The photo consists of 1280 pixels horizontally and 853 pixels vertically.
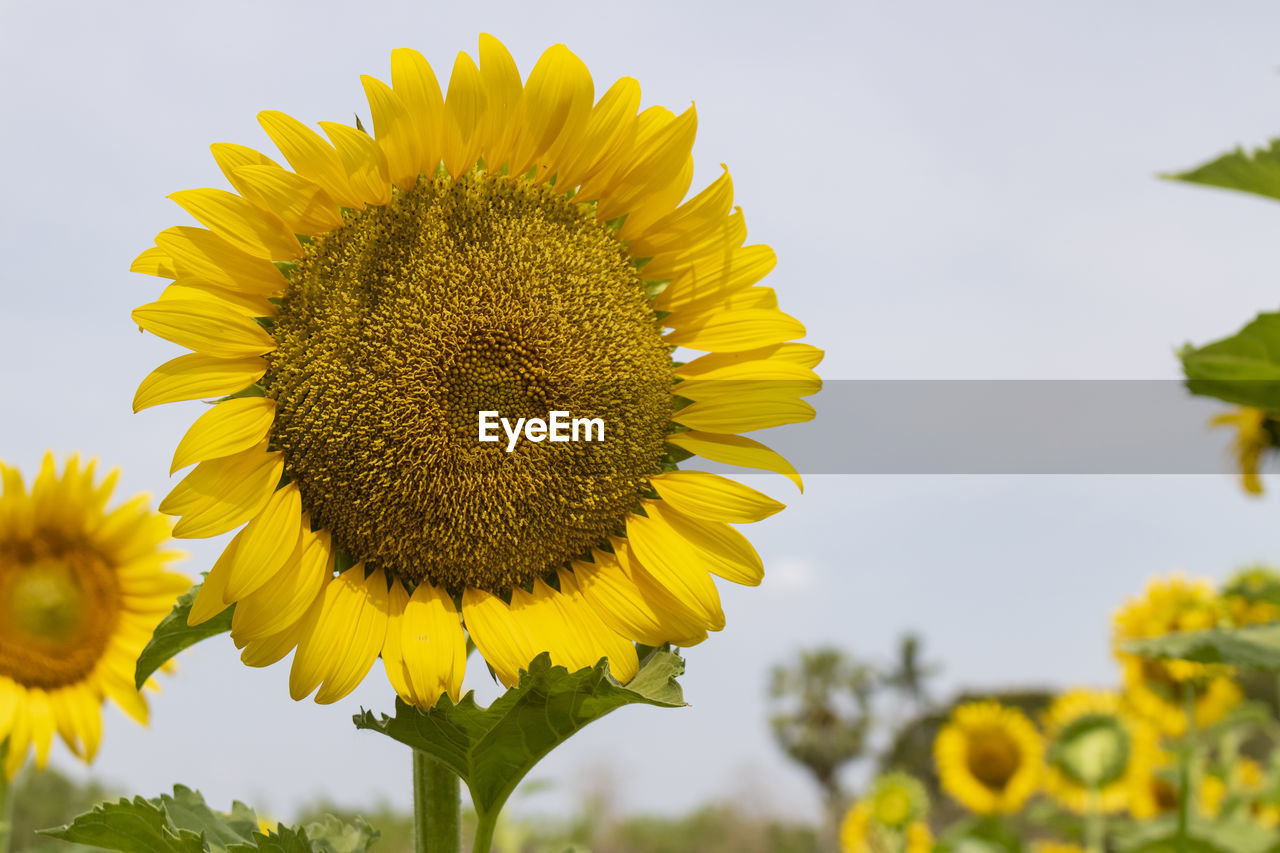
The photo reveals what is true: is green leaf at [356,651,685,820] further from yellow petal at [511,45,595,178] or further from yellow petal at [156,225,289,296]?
yellow petal at [511,45,595,178]

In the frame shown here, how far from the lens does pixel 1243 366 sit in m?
1.89

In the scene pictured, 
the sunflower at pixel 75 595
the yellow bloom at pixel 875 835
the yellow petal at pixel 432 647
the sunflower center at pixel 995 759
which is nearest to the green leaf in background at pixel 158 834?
the yellow petal at pixel 432 647

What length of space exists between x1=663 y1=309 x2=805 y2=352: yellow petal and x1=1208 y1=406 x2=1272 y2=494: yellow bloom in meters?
4.82

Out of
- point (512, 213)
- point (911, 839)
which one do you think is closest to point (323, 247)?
point (512, 213)

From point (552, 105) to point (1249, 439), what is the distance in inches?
225

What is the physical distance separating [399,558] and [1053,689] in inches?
1276

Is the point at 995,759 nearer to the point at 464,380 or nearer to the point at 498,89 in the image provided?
the point at 464,380

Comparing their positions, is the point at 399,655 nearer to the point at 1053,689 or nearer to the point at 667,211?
the point at 667,211

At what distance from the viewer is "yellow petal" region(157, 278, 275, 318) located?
157 cm

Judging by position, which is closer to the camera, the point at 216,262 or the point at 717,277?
the point at 216,262

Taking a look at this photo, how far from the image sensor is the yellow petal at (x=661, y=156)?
182cm

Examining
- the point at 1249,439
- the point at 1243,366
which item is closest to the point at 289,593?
the point at 1243,366

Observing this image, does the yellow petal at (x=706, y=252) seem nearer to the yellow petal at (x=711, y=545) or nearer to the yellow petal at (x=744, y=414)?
the yellow petal at (x=744, y=414)

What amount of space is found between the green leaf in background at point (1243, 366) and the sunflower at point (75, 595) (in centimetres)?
275
